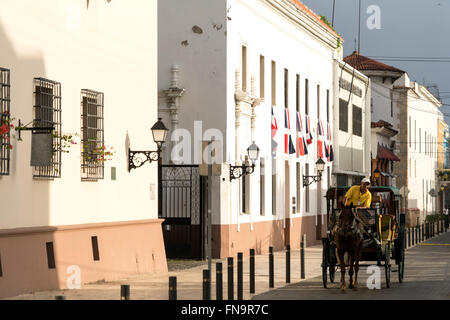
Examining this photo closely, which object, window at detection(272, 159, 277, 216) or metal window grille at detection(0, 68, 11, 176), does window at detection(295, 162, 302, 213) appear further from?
metal window grille at detection(0, 68, 11, 176)

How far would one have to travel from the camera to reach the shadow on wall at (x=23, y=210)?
1812cm

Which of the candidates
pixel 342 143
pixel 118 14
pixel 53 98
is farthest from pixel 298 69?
pixel 53 98

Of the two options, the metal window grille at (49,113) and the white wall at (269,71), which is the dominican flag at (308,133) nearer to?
the white wall at (269,71)

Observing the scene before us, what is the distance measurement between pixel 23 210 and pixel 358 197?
6.60 metres

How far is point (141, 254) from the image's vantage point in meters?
24.1

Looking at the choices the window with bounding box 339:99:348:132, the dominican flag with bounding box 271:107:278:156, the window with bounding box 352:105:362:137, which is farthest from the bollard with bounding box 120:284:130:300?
the window with bounding box 352:105:362:137

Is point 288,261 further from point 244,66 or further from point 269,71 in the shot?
point 269,71

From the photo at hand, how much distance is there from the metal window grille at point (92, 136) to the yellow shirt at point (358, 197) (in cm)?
506

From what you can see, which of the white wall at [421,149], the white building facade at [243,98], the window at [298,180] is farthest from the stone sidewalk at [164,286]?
the white wall at [421,149]

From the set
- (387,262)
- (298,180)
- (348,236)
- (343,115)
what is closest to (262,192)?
(298,180)

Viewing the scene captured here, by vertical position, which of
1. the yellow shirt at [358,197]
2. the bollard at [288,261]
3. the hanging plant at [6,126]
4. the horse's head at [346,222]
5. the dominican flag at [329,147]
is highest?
the dominican flag at [329,147]

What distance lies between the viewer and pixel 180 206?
31.1 m

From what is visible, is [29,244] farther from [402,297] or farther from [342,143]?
[342,143]
